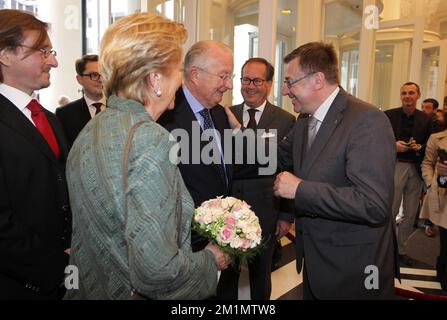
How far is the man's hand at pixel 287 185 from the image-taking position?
1770mm

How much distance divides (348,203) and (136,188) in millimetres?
999

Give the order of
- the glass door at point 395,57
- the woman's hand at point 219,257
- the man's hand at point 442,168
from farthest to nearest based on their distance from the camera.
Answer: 1. the glass door at point 395,57
2. the man's hand at point 442,168
3. the woman's hand at point 219,257

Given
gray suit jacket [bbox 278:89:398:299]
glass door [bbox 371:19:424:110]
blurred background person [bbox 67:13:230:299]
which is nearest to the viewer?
blurred background person [bbox 67:13:230:299]

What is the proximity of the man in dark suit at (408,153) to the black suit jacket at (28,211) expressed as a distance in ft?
12.8

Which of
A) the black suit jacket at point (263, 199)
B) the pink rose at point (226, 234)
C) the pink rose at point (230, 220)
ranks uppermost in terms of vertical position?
the pink rose at point (230, 220)

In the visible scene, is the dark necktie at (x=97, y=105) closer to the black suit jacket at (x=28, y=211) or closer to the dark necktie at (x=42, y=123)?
the dark necktie at (x=42, y=123)

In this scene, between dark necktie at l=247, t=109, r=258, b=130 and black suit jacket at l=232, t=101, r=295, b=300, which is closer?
black suit jacket at l=232, t=101, r=295, b=300

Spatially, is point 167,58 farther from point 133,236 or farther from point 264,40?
point 264,40

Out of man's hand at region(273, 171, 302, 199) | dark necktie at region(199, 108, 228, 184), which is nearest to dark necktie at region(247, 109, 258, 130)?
dark necktie at region(199, 108, 228, 184)

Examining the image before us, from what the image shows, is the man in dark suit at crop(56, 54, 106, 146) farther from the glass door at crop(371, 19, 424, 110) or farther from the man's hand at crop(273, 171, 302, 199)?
the glass door at crop(371, 19, 424, 110)

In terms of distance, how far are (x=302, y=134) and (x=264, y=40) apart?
297cm

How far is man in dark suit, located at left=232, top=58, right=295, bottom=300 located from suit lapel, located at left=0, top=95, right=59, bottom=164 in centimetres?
121

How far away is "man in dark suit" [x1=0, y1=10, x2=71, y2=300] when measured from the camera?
157cm

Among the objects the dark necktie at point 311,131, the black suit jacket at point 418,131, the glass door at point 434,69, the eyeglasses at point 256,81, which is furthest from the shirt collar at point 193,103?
the glass door at point 434,69
